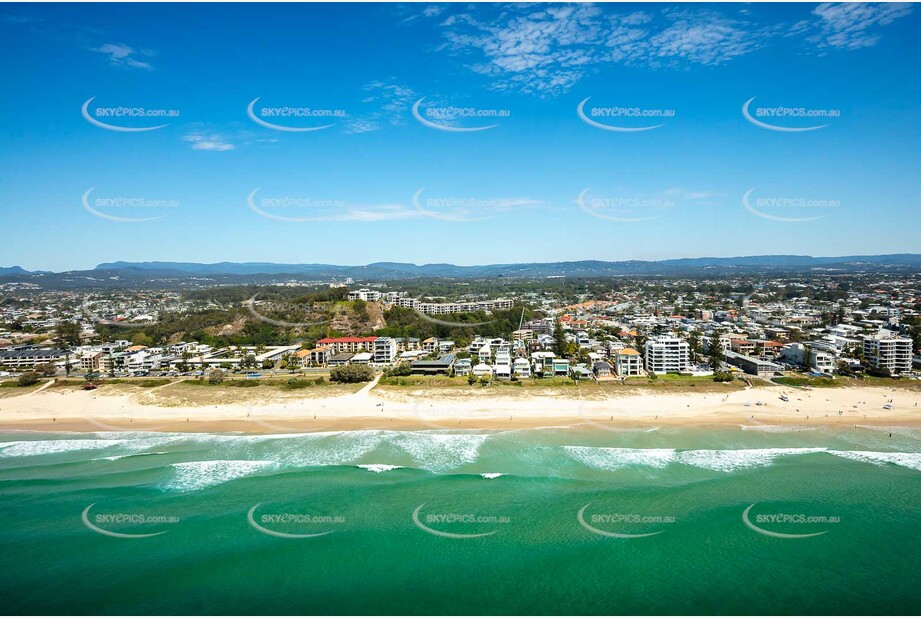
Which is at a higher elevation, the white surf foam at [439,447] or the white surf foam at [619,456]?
the white surf foam at [439,447]

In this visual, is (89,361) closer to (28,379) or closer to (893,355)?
(28,379)

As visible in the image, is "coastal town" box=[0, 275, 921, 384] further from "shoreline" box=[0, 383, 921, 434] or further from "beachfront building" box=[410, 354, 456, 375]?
Result: "shoreline" box=[0, 383, 921, 434]

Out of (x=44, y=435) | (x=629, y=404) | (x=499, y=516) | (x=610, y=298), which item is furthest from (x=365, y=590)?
(x=610, y=298)

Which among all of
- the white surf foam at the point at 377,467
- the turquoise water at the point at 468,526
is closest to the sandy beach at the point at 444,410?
the turquoise water at the point at 468,526

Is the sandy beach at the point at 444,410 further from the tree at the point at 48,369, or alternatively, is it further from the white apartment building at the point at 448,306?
the white apartment building at the point at 448,306

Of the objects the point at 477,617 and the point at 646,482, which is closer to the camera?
the point at 477,617

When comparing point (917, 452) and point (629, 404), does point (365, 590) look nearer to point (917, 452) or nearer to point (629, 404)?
point (629, 404)
